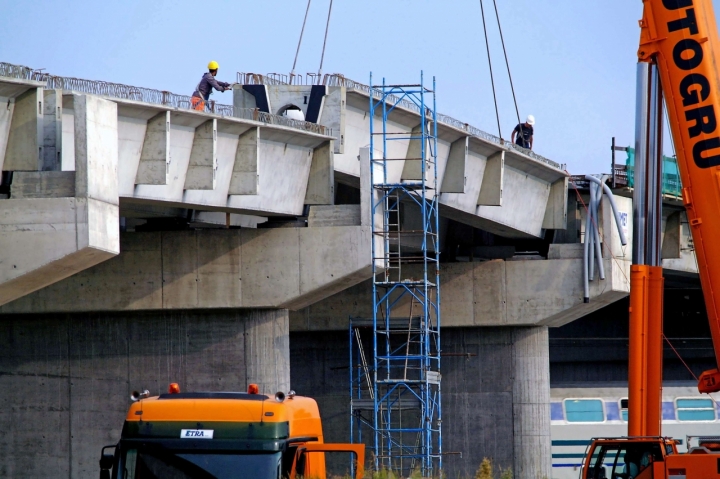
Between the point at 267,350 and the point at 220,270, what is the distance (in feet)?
6.53

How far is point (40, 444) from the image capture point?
27.3m

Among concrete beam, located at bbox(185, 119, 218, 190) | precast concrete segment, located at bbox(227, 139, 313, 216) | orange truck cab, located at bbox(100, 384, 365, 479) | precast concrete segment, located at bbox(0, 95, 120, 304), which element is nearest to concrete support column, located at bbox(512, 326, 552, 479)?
precast concrete segment, located at bbox(227, 139, 313, 216)

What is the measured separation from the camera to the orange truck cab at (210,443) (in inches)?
512

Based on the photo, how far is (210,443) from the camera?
516 inches

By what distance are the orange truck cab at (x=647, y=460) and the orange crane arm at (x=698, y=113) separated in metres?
2.08

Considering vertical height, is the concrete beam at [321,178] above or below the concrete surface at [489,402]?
above

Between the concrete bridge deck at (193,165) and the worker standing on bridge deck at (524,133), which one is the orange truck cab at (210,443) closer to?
the concrete bridge deck at (193,165)

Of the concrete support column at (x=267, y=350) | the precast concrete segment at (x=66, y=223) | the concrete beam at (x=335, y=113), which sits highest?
the concrete beam at (x=335, y=113)

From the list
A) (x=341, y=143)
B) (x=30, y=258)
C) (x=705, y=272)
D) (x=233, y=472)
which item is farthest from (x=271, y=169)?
(x=233, y=472)

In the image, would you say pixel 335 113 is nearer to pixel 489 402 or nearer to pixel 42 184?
pixel 42 184

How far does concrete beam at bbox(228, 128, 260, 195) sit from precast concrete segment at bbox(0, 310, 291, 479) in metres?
3.43

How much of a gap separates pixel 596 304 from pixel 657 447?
14.1 metres

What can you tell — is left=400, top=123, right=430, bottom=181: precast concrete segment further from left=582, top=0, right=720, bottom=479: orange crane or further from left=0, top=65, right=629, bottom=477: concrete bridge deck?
left=582, top=0, right=720, bottom=479: orange crane

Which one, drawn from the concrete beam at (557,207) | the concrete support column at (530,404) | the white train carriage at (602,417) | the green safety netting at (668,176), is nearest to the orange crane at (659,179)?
the concrete beam at (557,207)
